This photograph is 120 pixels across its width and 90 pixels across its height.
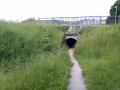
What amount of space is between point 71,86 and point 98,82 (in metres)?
1.03

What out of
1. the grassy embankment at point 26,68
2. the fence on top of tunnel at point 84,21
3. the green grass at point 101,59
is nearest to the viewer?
the grassy embankment at point 26,68

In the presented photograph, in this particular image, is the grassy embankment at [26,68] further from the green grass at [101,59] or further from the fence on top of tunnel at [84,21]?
the fence on top of tunnel at [84,21]

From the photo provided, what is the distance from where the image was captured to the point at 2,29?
363 inches

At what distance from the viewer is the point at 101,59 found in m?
7.73

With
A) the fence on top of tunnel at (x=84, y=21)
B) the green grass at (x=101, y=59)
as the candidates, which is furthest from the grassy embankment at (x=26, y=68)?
the fence on top of tunnel at (x=84, y=21)

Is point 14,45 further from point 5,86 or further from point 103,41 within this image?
point 103,41

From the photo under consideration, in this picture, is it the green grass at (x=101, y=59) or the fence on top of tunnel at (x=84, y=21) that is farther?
the fence on top of tunnel at (x=84, y=21)

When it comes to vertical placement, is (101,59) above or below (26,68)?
below

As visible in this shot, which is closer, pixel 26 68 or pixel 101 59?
pixel 26 68

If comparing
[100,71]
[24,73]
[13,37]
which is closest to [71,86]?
[100,71]

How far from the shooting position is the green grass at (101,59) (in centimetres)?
466

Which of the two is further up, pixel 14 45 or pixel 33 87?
pixel 14 45

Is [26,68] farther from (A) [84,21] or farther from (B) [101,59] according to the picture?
(A) [84,21]

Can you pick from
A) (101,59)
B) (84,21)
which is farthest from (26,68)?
Result: (84,21)
